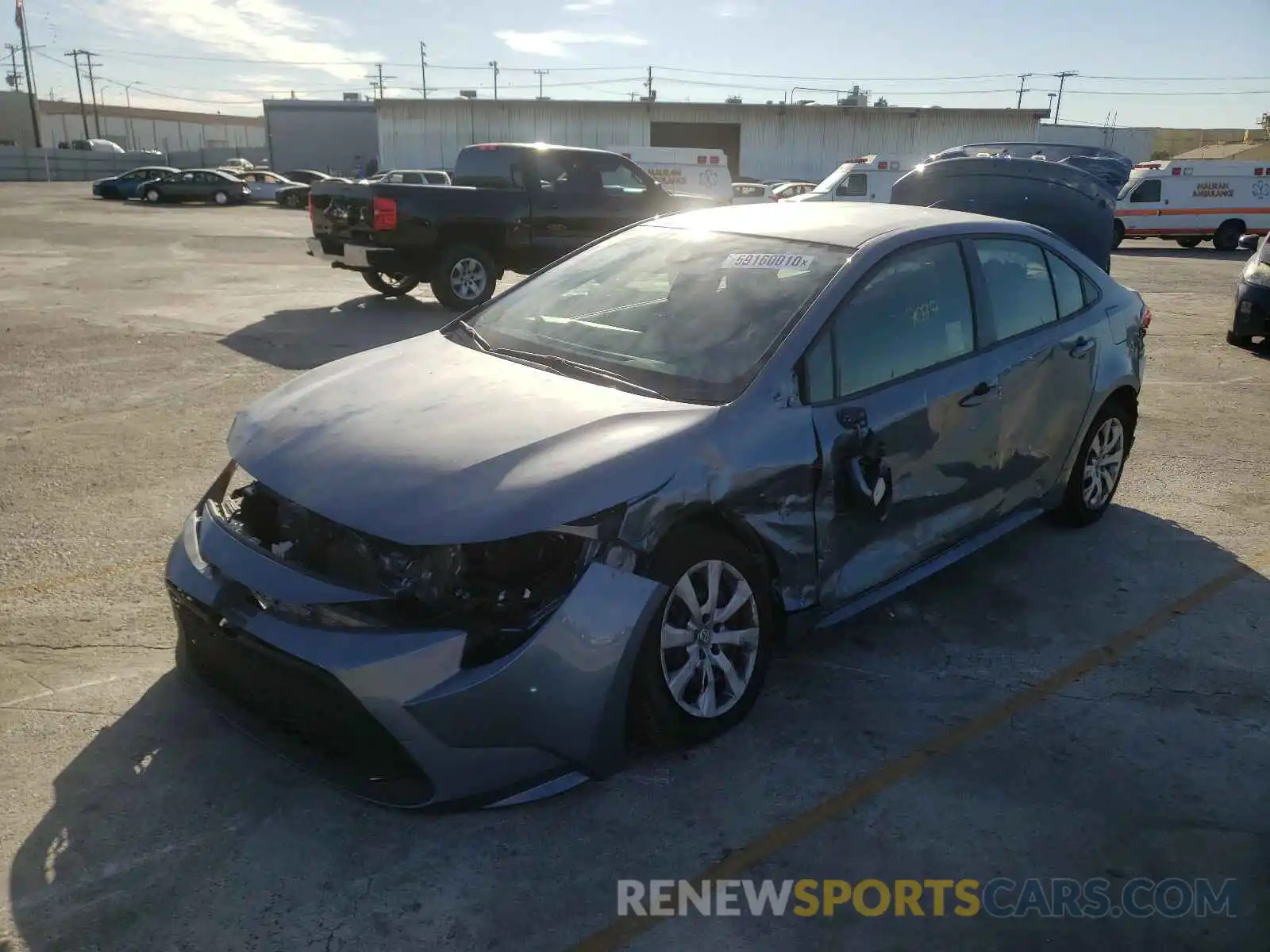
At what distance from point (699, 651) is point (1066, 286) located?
2.91 metres

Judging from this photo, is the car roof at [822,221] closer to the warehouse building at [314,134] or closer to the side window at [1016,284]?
the side window at [1016,284]

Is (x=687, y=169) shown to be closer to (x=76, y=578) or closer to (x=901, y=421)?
(x=76, y=578)

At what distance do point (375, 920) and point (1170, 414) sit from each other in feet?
24.1

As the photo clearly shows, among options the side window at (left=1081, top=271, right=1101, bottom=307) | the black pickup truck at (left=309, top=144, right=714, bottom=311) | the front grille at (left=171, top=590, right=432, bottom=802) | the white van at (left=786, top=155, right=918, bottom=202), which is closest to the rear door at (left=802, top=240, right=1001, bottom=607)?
the side window at (left=1081, top=271, right=1101, bottom=307)

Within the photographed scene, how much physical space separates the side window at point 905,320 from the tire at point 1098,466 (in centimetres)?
136

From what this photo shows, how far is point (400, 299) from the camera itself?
1320 centimetres

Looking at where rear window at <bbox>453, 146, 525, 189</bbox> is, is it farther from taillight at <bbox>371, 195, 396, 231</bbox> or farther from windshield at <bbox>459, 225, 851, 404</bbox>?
windshield at <bbox>459, 225, 851, 404</bbox>

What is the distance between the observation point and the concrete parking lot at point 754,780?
2.55 metres

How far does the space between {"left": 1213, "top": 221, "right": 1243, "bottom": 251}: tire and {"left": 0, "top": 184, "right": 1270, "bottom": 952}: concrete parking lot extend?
2453 cm

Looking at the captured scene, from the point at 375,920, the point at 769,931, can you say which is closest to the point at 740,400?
the point at 769,931

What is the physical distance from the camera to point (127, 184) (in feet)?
124

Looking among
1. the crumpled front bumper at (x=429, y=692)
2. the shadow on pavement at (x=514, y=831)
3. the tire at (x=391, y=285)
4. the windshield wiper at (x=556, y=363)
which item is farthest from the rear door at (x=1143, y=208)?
the crumpled front bumper at (x=429, y=692)

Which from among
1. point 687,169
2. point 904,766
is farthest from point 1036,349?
point 687,169

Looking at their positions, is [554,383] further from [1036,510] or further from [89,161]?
[89,161]
